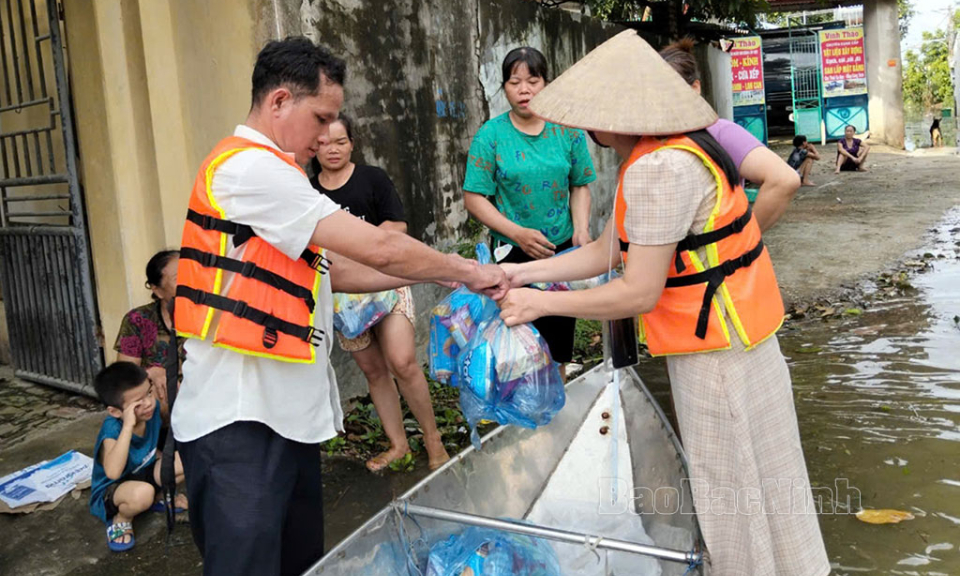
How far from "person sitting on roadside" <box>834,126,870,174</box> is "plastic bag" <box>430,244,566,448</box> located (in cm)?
1515

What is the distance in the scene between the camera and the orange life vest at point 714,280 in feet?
7.83

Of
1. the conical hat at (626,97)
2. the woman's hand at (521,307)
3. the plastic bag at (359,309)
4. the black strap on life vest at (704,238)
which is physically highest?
the conical hat at (626,97)

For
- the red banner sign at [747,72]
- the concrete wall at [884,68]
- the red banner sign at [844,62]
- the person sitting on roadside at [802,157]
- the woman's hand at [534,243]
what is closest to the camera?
the woman's hand at [534,243]

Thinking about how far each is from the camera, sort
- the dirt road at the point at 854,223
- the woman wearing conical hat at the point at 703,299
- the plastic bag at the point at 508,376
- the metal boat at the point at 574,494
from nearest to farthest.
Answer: the woman wearing conical hat at the point at 703,299, the metal boat at the point at 574,494, the plastic bag at the point at 508,376, the dirt road at the point at 854,223

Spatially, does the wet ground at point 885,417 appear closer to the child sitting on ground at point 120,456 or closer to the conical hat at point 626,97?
the conical hat at point 626,97

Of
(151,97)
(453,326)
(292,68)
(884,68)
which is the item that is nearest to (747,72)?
(884,68)

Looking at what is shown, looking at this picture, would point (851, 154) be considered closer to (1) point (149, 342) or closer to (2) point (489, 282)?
(1) point (149, 342)

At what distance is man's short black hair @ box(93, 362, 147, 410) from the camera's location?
3773mm

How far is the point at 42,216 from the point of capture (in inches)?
218

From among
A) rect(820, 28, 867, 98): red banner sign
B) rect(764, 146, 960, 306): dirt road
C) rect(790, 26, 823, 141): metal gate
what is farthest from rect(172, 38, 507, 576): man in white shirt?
rect(790, 26, 823, 141): metal gate

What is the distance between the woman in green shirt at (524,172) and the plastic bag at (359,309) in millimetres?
613

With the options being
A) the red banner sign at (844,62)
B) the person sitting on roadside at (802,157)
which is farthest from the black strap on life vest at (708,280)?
the red banner sign at (844,62)

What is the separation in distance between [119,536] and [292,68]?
8.29 feet

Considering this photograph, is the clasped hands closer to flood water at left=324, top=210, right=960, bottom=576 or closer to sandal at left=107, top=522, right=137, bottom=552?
flood water at left=324, top=210, right=960, bottom=576
